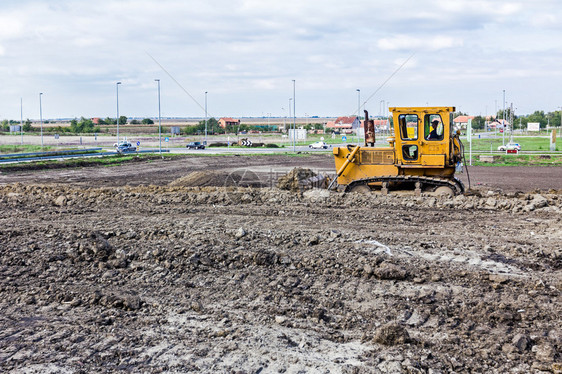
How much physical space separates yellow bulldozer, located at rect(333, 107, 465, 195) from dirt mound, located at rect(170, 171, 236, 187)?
794 centimetres

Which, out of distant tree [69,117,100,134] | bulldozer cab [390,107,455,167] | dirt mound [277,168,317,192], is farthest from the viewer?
distant tree [69,117,100,134]

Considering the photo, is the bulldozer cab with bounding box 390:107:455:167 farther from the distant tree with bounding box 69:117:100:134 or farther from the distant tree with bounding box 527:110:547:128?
the distant tree with bounding box 527:110:547:128

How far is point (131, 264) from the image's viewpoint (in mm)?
9797

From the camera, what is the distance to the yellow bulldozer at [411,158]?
16703mm

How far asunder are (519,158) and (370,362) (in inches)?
1674

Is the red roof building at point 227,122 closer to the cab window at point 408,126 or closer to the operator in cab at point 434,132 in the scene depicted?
the cab window at point 408,126

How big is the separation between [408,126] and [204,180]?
1066cm

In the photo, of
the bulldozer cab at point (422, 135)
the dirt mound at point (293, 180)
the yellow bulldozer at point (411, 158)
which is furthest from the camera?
the dirt mound at point (293, 180)

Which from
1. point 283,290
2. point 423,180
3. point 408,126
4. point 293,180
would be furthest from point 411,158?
point 283,290

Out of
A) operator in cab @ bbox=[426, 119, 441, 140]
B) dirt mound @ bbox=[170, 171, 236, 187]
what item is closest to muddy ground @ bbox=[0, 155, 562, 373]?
operator in cab @ bbox=[426, 119, 441, 140]

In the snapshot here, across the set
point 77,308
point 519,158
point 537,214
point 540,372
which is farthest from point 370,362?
point 519,158

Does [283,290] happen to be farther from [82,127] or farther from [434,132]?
[82,127]

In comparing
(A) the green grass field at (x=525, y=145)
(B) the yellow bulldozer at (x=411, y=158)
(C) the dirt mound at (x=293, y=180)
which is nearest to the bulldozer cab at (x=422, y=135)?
(B) the yellow bulldozer at (x=411, y=158)

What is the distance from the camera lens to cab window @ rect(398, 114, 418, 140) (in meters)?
16.8
